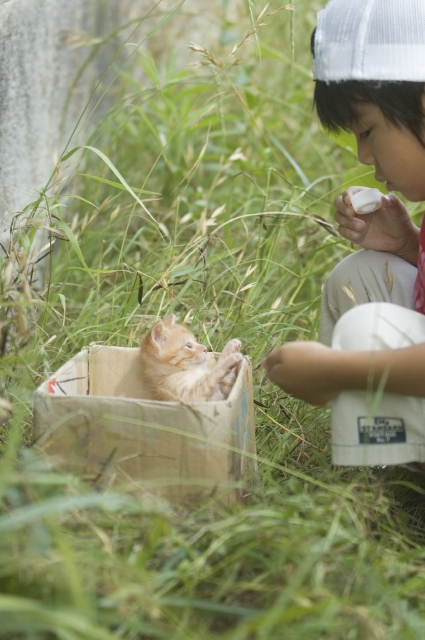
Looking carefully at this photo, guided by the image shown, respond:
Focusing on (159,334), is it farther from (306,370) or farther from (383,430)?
(383,430)

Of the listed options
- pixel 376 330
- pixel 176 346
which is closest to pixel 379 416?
pixel 376 330

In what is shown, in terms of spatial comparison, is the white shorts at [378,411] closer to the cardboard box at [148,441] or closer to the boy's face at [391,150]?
the cardboard box at [148,441]

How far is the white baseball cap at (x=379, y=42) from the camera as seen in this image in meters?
1.66

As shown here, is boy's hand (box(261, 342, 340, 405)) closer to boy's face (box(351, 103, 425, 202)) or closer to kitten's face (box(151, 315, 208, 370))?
kitten's face (box(151, 315, 208, 370))

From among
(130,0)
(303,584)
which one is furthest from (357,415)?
(130,0)

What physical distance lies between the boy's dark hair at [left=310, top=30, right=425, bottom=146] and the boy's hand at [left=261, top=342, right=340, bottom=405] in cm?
54

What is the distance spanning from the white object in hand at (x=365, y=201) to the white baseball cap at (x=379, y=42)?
0.35 m

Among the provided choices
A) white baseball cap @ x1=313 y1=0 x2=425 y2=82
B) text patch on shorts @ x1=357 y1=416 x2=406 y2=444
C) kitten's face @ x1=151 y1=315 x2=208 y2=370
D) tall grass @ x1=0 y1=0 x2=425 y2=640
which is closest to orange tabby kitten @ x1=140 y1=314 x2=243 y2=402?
kitten's face @ x1=151 y1=315 x2=208 y2=370

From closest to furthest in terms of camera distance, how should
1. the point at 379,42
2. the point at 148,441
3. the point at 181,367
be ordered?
the point at 148,441, the point at 379,42, the point at 181,367

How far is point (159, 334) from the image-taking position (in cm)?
190

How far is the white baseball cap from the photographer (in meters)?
1.66

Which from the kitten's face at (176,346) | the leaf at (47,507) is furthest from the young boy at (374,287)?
the leaf at (47,507)

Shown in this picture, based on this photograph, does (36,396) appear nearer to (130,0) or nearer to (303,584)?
(303,584)

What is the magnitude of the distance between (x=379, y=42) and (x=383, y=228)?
51cm
